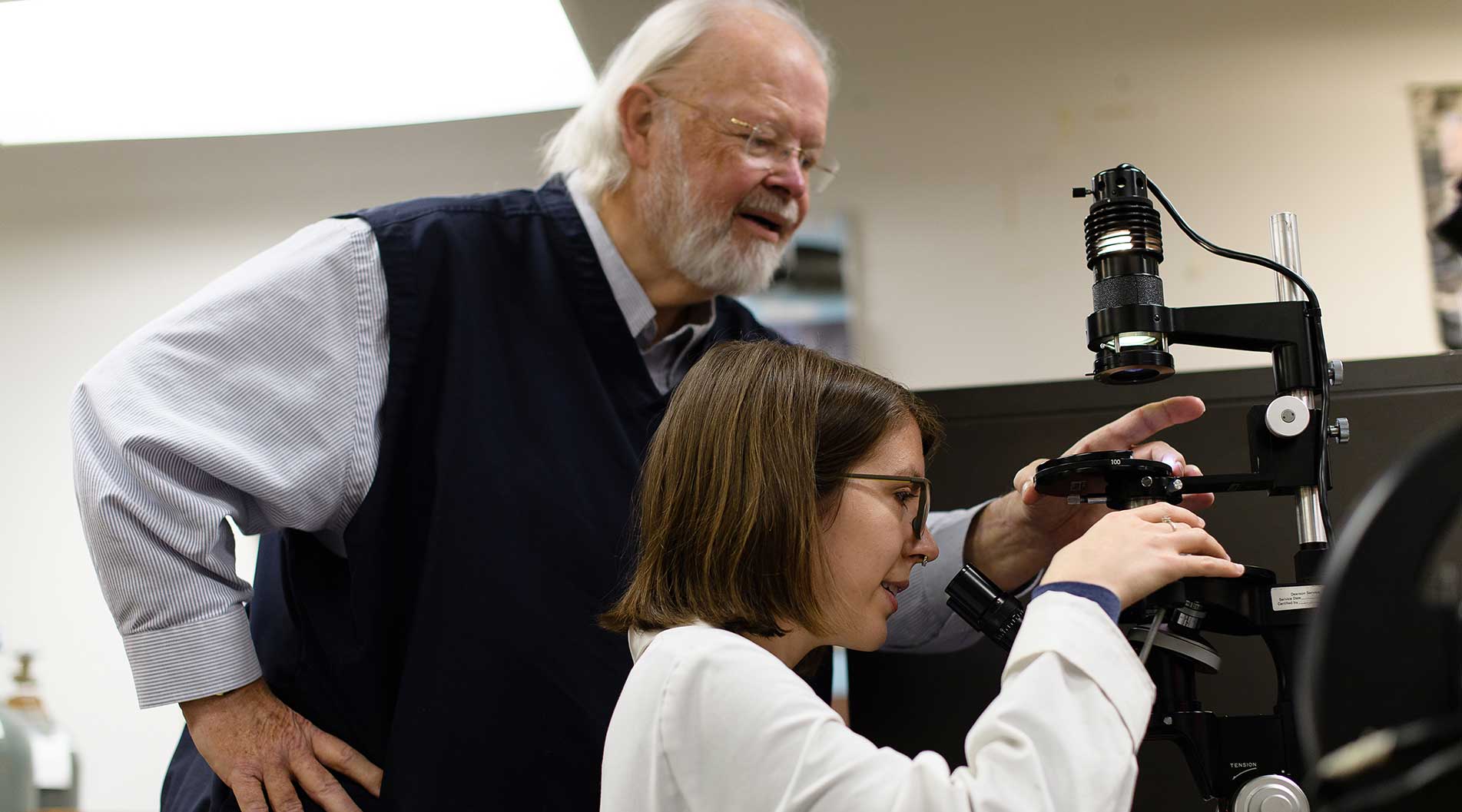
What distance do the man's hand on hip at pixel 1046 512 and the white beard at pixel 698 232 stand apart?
42 cm

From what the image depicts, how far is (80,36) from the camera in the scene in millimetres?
1695

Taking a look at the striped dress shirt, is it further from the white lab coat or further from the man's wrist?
the white lab coat

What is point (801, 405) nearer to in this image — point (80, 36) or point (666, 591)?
point (666, 591)

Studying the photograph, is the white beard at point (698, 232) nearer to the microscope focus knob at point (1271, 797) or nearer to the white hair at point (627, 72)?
the white hair at point (627, 72)

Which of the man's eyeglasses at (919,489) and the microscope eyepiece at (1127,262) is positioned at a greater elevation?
the microscope eyepiece at (1127,262)

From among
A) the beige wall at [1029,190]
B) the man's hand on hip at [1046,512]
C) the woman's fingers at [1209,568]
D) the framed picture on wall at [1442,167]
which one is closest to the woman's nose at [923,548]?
the man's hand on hip at [1046,512]

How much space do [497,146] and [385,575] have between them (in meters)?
1.21

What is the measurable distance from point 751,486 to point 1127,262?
0.35m

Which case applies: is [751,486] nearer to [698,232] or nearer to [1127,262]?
[1127,262]

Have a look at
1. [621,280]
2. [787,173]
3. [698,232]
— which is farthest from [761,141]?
[621,280]

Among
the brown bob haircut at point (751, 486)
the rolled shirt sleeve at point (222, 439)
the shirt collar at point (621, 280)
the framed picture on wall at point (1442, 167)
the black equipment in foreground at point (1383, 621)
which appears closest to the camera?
the black equipment in foreground at point (1383, 621)

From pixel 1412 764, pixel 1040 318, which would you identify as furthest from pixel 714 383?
pixel 1040 318

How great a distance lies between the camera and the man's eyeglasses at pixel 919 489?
0.99 meters

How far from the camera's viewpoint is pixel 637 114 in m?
1.50
